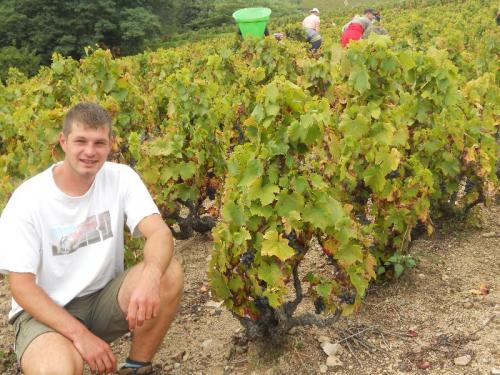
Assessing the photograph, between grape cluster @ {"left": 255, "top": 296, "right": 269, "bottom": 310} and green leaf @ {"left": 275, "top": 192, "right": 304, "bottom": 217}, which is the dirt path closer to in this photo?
grape cluster @ {"left": 255, "top": 296, "right": 269, "bottom": 310}

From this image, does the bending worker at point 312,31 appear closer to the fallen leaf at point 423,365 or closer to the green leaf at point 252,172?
the fallen leaf at point 423,365

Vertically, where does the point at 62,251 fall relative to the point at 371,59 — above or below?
below

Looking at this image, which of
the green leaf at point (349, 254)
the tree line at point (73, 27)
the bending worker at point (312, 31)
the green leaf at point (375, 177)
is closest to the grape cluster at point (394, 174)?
the green leaf at point (375, 177)

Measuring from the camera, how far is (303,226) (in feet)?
9.53

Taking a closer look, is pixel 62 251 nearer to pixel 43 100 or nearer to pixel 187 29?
pixel 43 100

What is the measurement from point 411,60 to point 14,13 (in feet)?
97.7

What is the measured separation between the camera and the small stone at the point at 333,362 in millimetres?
3175

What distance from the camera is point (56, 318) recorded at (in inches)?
103

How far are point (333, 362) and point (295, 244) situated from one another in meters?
0.73

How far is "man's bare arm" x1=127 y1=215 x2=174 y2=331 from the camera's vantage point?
2699 mm

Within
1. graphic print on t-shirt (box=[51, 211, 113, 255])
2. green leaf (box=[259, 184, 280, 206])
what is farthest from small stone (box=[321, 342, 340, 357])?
graphic print on t-shirt (box=[51, 211, 113, 255])

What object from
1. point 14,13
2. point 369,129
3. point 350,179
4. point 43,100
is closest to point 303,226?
point 350,179

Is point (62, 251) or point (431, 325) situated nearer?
point (62, 251)

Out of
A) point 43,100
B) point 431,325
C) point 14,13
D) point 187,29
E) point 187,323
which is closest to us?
point 431,325
